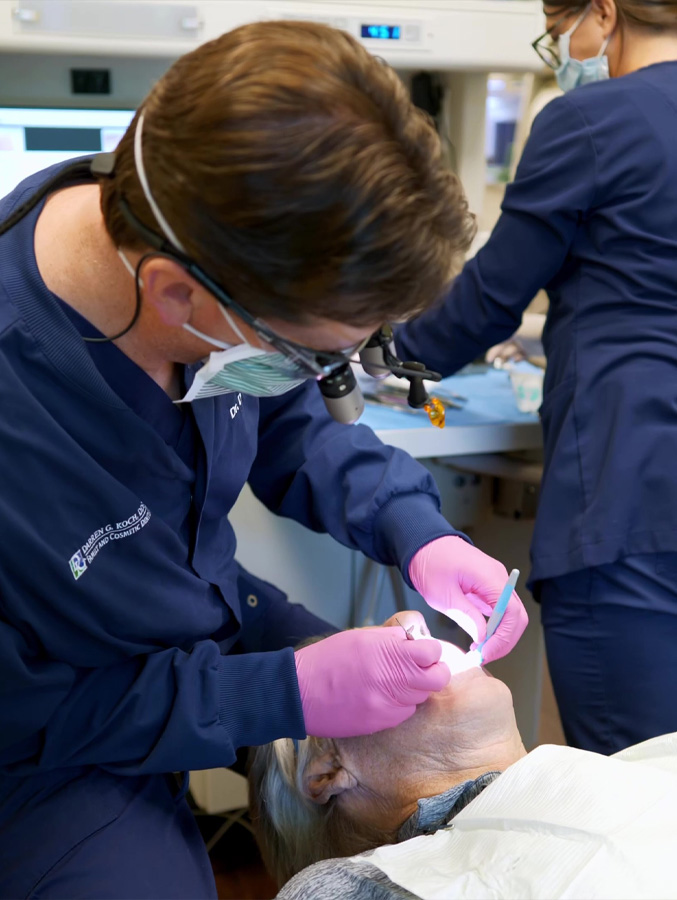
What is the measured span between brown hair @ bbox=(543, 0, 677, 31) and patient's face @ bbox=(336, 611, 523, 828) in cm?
106

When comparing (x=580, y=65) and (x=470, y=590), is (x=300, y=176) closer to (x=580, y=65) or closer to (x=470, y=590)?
(x=470, y=590)

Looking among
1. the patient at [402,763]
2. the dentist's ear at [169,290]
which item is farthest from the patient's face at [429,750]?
the dentist's ear at [169,290]

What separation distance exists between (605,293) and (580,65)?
41 centimetres

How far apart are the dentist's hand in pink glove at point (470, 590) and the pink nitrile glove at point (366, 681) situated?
0.16 m

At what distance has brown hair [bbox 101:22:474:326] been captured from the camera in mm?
747

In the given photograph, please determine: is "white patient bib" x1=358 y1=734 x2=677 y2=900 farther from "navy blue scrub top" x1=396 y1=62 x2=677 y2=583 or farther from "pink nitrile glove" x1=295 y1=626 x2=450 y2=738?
"navy blue scrub top" x1=396 y1=62 x2=677 y2=583

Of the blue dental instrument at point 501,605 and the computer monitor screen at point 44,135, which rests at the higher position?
the computer monitor screen at point 44,135

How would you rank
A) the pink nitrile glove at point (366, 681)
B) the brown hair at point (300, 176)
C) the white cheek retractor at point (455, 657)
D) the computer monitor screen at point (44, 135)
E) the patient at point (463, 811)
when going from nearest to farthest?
the brown hair at point (300, 176) < the patient at point (463, 811) < the pink nitrile glove at point (366, 681) < the white cheek retractor at point (455, 657) < the computer monitor screen at point (44, 135)

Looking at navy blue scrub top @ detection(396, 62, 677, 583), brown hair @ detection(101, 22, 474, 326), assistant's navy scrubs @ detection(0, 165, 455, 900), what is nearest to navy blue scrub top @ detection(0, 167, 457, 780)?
assistant's navy scrubs @ detection(0, 165, 455, 900)

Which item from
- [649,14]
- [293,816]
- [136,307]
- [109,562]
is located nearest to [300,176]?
[136,307]

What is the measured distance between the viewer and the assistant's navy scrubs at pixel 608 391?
1409 mm

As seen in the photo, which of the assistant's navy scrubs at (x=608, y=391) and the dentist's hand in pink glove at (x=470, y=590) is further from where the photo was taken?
the assistant's navy scrubs at (x=608, y=391)

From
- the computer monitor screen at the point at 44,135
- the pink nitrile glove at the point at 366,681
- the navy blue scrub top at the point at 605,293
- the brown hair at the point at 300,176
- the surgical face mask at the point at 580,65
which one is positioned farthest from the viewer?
the computer monitor screen at the point at 44,135

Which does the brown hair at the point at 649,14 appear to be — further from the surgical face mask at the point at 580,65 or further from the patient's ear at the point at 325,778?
the patient's ear at the point at 325,778
